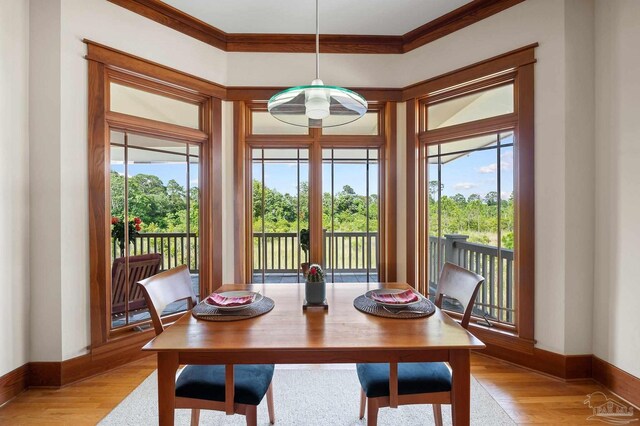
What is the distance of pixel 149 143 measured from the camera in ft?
→ 8.80

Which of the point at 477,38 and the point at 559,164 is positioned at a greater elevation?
the point at 477,38

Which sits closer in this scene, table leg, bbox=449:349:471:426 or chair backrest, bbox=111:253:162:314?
table leg, bbox=449:349:471:426

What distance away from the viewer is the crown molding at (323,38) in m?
2.62

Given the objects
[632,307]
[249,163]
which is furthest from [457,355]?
[249,163]

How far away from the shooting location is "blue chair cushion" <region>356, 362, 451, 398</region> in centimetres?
139

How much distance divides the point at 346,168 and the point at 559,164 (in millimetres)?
1768

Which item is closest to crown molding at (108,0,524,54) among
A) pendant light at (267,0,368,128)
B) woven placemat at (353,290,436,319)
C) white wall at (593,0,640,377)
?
white wall at (593,0,640,377)

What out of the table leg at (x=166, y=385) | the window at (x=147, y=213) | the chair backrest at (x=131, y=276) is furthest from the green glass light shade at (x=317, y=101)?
the chair backrest at (x=131, y=276)

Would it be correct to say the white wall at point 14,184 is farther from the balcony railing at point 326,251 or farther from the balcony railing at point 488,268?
the balcony railing at point 488,268

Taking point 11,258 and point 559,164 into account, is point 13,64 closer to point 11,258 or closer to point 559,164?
point 11,258

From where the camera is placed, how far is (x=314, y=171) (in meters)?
3.13
